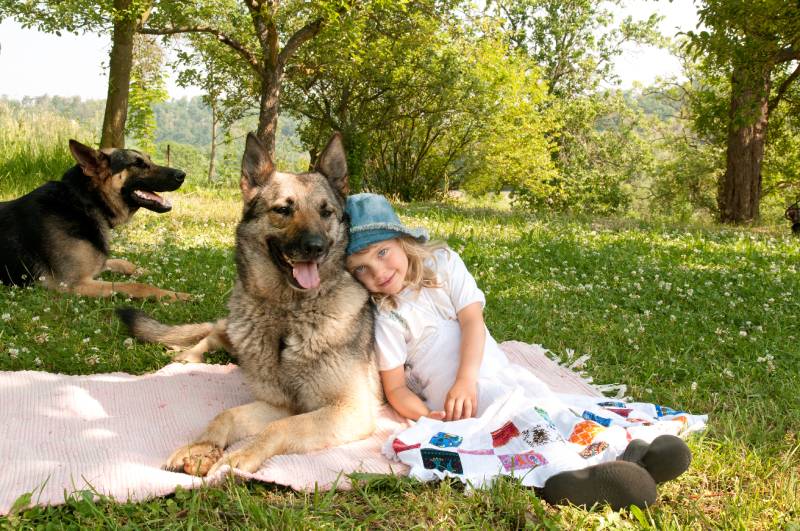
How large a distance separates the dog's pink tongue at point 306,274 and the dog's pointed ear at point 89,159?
3.90m

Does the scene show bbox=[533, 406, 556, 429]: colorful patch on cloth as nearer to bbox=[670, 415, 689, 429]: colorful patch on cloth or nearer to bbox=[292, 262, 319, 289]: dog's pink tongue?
bbox=[670, 415, 689, 429]: colorful patch on cloth

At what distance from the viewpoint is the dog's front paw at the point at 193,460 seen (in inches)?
116

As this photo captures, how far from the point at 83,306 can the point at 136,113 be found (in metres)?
20.7

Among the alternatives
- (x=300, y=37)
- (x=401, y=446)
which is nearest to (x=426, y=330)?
(x=401, y=446)

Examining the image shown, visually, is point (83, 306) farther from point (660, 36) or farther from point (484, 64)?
point (660, 36)

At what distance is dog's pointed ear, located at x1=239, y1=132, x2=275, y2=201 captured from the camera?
3703 millimetres

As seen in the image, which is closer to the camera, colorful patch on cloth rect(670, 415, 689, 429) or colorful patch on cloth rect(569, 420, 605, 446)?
colorful patch on cloth rect(569, 420, 605, 446)

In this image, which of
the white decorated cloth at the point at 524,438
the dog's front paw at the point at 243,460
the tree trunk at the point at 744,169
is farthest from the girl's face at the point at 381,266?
the tree trunk at the point at 744,169

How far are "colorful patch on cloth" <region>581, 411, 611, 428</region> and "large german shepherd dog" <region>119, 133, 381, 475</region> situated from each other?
128 centimetres

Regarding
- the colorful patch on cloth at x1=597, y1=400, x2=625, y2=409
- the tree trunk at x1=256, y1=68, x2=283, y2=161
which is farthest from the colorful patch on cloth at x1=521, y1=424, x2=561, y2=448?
the tree trunk at x1=256, y1=68, x2=283, y2=161

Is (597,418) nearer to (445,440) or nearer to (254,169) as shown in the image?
(445,440)

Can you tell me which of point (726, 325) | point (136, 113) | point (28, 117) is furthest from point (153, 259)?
point (136, 113)

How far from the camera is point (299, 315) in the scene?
140 inches

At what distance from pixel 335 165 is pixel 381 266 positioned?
758 mm
